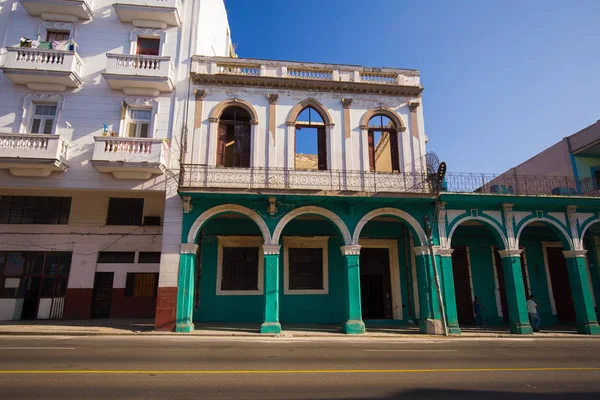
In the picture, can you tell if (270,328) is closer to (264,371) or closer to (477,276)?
(264,371)

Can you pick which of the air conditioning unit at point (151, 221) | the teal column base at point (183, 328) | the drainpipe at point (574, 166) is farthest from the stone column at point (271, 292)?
the drainpipe at point (574, 166)

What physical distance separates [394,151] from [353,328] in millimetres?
7519

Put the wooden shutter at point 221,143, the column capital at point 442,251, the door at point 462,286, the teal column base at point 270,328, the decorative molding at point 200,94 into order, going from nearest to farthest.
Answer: the teal column base at point 270,328 < the column capital at point 442,251 < the wooden shutter at point 221,143 < the decorative molding at point 200,94 < the door at point 462,286

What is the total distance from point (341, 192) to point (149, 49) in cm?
1019

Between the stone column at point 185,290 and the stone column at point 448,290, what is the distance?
30.9ft

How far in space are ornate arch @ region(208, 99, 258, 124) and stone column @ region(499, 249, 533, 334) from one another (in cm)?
1159

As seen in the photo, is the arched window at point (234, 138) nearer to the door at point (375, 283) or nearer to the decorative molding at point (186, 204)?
the decorative molding at point (186, 204)

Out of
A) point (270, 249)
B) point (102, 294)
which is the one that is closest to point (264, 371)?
point (270, 249)

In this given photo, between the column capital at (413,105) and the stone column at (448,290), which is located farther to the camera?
the column capital at (413,105)

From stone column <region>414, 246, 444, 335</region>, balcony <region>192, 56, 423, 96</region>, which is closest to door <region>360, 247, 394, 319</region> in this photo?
stone column <region>414, 246, 444, 335</region>

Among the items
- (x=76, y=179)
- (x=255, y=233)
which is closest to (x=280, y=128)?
(x=255, y=233)

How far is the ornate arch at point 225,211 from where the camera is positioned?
13203mm

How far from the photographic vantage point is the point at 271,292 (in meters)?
12.9

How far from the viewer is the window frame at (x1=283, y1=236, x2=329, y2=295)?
50.5 feet
